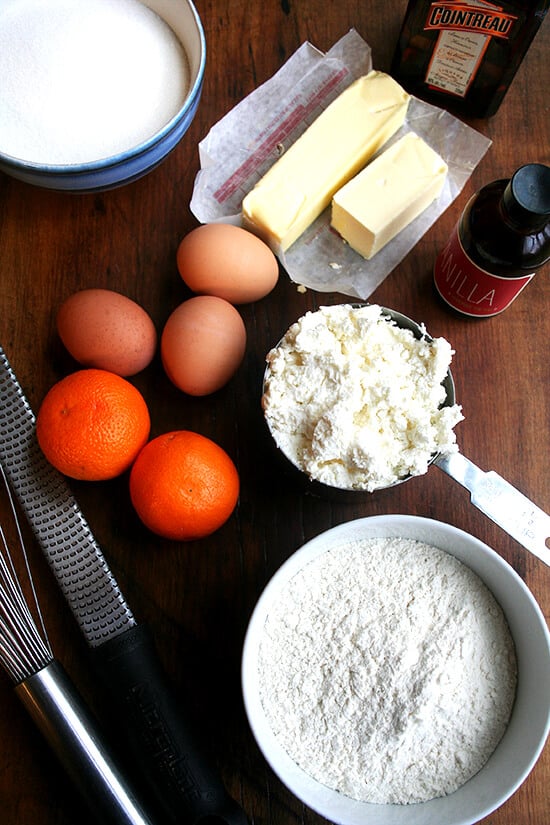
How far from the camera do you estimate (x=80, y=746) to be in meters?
0.80

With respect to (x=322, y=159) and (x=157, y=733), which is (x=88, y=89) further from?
(x=157, y=733)

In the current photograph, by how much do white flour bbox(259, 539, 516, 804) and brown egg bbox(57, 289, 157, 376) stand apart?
0.35 meters

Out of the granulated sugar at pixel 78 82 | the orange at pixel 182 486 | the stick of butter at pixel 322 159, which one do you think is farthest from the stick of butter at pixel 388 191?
the orange at pixel 182 486

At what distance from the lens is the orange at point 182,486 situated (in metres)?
0.84

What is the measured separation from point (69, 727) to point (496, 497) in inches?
22.2

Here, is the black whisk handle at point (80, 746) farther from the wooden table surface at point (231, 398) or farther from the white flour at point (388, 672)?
the white flour at point (388, 672)

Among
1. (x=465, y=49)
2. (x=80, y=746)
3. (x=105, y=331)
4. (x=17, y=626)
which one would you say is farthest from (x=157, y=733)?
(x=465, y=49)

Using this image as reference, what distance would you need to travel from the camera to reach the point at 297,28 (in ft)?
3.64

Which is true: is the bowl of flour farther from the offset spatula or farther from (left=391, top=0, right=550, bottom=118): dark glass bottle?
(left=391, top=0, right=550, bottom=118): dark glass bottle

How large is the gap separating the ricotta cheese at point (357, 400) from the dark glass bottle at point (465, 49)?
16.3 inches

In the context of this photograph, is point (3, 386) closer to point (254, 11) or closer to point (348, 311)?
point (348, 311)

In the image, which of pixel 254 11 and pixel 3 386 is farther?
pixel 254 11

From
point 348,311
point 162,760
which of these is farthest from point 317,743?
point 348,311

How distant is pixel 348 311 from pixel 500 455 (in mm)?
296
